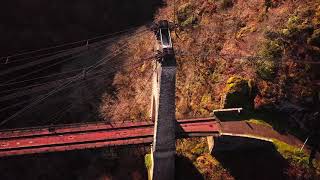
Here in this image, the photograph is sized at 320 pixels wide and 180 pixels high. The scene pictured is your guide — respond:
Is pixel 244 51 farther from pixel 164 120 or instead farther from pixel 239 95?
pixel 164 120

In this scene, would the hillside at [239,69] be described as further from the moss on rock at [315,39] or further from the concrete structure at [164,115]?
the concrete structure at [164,115]

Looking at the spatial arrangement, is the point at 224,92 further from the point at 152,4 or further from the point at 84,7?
the point at 84,7

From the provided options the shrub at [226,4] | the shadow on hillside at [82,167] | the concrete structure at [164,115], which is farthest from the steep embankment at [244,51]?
the concrete structure at [164,115]

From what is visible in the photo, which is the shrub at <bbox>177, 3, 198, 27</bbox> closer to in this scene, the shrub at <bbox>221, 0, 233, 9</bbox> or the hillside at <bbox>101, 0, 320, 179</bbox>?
the hillside at <bbox>101, 0, 320, 179</bbox>

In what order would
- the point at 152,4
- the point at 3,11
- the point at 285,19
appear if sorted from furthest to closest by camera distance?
the point at 152,4, the point at 3,11, the point at 285,19

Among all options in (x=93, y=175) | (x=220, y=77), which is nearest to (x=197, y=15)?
(x=220, y=77)

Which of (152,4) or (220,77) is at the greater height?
(152,4)
